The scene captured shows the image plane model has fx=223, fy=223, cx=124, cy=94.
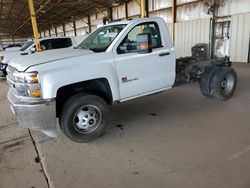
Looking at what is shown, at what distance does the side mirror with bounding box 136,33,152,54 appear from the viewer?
3.63 metres

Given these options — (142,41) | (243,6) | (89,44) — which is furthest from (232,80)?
(243,6)

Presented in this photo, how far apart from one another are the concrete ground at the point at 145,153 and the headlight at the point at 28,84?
99cm

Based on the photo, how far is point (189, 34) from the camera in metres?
13.6

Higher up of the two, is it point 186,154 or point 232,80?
point 232,80

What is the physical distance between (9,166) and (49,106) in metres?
1.03

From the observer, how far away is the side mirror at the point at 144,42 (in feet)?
11.9

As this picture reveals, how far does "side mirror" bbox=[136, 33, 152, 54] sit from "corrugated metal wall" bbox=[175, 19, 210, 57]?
9.98 meters

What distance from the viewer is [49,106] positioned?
318 cm

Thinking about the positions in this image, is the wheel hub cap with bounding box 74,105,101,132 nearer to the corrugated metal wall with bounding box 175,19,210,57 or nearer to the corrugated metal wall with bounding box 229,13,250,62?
the corrugated metal wall with bounding box 229,13,250,62

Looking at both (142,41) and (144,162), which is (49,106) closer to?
(144,162)

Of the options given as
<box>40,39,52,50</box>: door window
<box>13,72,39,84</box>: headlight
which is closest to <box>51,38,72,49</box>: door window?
<box>40,39,52,50</box>: door window

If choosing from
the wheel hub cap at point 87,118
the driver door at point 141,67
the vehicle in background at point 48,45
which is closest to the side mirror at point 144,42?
the driver door at point 141,67

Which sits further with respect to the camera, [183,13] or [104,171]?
[183,13]

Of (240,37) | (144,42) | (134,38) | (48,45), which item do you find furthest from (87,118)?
(240,37)
